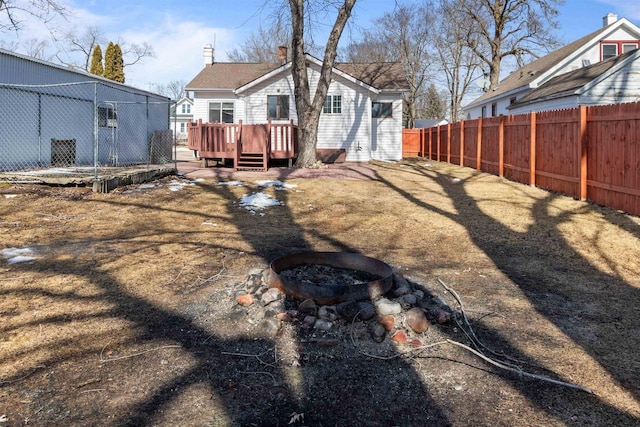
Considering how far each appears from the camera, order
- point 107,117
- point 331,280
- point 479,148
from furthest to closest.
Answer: point 107,117
point 479,148
point 331,280

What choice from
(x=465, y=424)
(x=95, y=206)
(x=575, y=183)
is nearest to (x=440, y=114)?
(x=575, y=183)

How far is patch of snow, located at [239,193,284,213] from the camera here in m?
8.60

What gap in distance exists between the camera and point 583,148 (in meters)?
8.23

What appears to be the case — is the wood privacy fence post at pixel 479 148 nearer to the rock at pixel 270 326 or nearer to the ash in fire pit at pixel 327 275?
the ash in fire pit at pixel 327 275

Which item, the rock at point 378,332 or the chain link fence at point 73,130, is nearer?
the rock at point 378,332

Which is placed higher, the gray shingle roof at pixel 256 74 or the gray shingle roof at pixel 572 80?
the gray shingle roof at pixel 256 74

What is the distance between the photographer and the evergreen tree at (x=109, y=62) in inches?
1458

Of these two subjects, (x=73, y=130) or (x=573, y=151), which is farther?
(x=73, y=130)

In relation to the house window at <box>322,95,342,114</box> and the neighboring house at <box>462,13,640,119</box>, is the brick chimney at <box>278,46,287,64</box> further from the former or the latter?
the neighboring house at <box>462,13,640,119</box>

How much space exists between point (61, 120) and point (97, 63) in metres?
28.9

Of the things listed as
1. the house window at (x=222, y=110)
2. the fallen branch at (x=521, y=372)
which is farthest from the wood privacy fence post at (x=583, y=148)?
the house window at (x=222, y=110)

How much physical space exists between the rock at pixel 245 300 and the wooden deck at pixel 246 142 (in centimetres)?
1088

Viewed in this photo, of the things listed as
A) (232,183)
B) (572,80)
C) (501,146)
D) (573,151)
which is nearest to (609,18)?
(572,80)

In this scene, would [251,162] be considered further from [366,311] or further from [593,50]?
[593,50]
